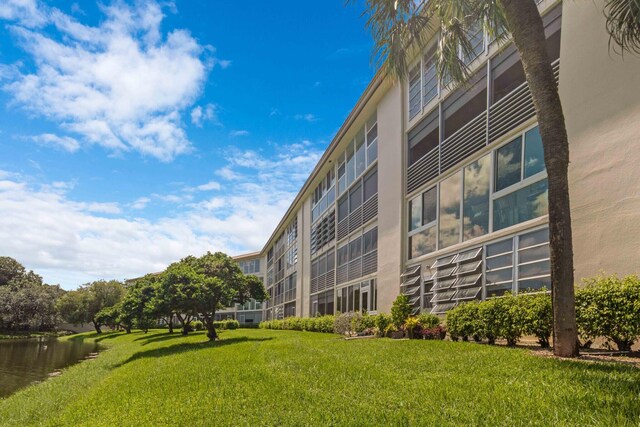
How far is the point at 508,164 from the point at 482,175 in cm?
122

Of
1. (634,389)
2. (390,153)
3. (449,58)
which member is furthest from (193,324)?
(634,389)

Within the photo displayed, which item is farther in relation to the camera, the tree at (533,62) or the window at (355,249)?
the window at (355,249)

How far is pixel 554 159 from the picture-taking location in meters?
7.80

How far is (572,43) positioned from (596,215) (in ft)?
12.9

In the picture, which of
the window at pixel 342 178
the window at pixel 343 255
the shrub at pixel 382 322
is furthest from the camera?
the window at pixel 342 178

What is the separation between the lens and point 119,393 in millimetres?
9266

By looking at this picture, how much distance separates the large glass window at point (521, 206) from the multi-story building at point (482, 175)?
0.09ft

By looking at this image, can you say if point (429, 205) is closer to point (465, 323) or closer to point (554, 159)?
point (465, 323)

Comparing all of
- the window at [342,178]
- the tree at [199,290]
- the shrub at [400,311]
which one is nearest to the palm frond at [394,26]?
the shrub at [400,311]

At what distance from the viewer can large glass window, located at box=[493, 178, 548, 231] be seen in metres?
10.9

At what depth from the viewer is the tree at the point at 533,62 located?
749cm

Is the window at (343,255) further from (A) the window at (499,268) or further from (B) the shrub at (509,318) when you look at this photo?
(B) the shrub at (509,318)

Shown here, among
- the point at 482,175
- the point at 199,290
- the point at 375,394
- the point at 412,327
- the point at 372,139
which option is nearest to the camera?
the point at 375,394

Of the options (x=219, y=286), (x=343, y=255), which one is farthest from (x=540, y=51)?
(x=343, y=255)
